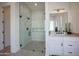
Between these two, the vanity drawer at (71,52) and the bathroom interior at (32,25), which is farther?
the bathroom interior at (32,25)

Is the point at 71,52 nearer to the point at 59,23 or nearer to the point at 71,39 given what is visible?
the point at 71,39

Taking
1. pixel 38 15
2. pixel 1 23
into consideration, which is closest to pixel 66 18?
pixel 38 15

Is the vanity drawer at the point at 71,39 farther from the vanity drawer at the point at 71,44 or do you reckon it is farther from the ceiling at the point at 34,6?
the ceiling at the point at 34,6

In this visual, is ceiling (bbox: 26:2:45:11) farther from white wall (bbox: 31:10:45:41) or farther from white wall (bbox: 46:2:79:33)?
white wall (bbox: 46:2:79:33)

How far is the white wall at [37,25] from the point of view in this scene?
6.22m

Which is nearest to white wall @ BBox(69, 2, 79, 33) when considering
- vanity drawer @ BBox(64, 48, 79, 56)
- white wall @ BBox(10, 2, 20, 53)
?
vanity drawer @ BBox(64, 48, 79, 56)

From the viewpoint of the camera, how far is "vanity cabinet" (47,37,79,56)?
13.4 feet

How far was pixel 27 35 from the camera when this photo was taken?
253 inches

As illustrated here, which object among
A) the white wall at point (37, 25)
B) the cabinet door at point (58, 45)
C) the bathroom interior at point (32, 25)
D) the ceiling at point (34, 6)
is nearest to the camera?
the cabinet door at point (58, 45)

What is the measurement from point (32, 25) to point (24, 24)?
0.67 meters

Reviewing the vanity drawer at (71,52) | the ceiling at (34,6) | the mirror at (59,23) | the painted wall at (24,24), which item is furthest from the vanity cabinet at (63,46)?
the ceiling at (34,6)

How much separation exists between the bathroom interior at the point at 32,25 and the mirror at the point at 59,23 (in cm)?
107

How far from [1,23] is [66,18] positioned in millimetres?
2839

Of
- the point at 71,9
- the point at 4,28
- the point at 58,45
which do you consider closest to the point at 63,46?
the point at 58,45
